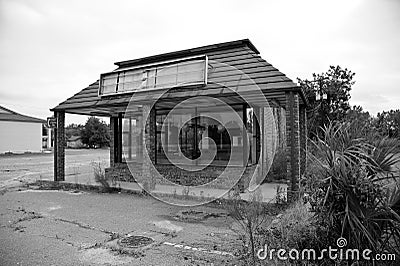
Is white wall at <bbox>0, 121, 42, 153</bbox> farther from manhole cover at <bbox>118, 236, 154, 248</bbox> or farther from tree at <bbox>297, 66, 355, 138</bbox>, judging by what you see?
manhole cover at <bbox>118, 236, 154, 248</bbox>

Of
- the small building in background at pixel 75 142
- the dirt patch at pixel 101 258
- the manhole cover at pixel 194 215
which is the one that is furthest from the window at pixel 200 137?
the small building in background at pixel 75 142

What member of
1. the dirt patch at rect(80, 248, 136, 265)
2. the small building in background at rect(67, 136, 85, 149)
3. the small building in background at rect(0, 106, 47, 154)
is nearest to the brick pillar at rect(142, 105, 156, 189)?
the dirt patch at rect(80, 248, 136, 265)

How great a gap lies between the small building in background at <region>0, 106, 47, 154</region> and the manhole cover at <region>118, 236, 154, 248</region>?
97.5 feet

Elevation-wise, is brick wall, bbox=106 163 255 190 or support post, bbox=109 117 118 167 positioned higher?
support post, bbox=109 117 118 167

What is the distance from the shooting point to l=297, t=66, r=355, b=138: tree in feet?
Result: 53.3

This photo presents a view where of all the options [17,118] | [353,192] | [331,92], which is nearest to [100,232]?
[353,192]

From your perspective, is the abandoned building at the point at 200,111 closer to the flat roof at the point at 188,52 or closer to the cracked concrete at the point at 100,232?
the flat roof at the point at 188,52

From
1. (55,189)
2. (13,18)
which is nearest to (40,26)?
(13,18)

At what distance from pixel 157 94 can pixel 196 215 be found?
4.01 m

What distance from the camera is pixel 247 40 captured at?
418 inches

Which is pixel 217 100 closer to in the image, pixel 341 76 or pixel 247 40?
pixel 247 40
